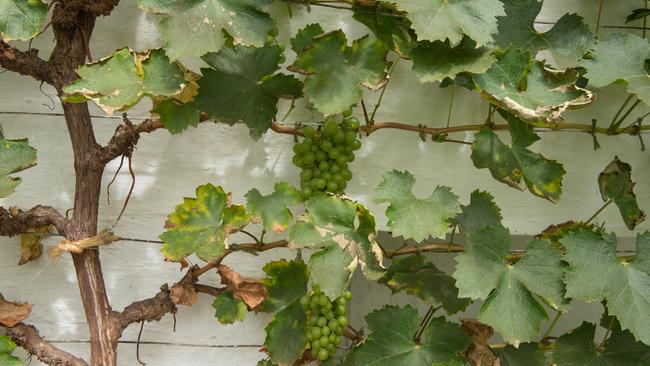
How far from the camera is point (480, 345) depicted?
1433 mm

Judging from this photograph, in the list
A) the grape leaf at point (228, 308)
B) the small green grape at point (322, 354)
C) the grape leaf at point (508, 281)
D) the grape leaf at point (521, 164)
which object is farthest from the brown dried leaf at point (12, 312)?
the grape leaf at point (521, 164)

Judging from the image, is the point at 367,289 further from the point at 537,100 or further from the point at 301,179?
the point at 537,100

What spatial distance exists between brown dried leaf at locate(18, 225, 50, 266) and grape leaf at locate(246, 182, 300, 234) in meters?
0.47

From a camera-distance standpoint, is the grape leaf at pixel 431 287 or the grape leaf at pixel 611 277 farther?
the grape leaf at pixel 431 287

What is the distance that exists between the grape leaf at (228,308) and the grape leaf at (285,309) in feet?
0.16

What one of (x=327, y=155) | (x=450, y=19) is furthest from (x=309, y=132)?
(x=450, y=19)

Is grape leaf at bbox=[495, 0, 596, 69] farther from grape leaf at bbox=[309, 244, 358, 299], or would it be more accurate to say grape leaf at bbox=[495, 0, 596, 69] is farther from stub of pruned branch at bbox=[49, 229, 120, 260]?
stub of pruned branch at bbox=[49, 229, 120, 260]

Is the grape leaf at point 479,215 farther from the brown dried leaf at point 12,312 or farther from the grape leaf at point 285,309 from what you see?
the brown dried leaf at point 12,312

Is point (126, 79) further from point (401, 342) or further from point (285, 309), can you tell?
point (401, 342)

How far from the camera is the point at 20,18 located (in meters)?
1.21

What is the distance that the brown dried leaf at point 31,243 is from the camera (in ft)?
4.78

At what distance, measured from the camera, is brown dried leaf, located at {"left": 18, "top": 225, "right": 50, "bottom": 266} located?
146cm

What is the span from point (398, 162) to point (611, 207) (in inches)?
21.8

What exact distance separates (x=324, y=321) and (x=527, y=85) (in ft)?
2.06
